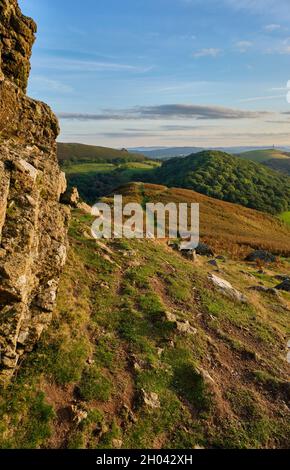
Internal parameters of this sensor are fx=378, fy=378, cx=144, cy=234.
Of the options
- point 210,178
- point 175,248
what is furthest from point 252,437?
point 210,178

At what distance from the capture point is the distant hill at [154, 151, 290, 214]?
130 meters

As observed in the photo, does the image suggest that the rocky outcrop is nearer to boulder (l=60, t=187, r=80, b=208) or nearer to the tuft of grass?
the tuft of grass

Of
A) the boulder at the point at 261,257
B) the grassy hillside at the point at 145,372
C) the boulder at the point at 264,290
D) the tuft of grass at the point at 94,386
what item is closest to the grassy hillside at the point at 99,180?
the boulder at the point at 261,257

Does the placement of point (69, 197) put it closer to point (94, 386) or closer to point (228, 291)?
point (228, 291)

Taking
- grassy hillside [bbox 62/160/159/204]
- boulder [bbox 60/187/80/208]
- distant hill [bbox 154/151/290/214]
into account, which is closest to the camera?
boulder [bbox 60/187/80/208]

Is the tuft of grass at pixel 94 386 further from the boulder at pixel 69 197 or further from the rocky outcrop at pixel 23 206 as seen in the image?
the boulder at pixel 69 197

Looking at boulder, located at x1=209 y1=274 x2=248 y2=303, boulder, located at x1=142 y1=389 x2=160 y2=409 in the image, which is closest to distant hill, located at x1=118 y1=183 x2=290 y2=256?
boulder, located at x1=209 y1=274 x2=248 y2=303

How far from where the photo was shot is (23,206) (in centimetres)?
1364

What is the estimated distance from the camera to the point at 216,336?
18281 mm

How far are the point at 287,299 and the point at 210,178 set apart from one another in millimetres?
123145

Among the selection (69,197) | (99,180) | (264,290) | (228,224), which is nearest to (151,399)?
(264,290)

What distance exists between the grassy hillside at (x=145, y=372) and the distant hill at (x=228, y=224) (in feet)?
105

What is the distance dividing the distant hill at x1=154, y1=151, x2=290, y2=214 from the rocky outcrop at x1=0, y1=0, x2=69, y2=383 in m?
112

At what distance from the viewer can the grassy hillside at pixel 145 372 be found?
39.7 feet
